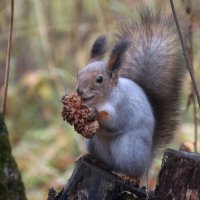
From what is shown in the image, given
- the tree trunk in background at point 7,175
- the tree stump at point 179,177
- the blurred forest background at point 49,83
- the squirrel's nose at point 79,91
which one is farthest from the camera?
the blurred forest background at point 49,83

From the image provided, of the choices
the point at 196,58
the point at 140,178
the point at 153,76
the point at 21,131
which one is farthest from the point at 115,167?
the point at 21,131

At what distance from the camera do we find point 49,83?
190 inches

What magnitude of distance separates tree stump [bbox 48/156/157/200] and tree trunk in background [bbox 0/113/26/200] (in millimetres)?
122

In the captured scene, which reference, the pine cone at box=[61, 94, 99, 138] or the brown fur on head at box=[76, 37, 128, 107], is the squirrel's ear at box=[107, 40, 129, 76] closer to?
the brown fur on head at box=[76, 37, 128, 107]

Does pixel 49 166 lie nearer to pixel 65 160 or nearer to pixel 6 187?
pixel 65 160

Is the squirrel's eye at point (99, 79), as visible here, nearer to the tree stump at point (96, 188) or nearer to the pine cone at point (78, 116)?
the pine cone at point (78, 116)

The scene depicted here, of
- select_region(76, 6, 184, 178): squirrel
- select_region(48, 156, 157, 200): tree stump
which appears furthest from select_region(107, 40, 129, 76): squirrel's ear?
select_region(48, 156, 157, 200): tree stump

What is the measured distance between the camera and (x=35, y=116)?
5.32 m

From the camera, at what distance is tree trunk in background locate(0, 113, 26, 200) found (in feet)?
6.63

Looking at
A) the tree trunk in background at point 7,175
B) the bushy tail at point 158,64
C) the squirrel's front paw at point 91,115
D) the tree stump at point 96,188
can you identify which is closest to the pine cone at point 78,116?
the squirrel's front paw at point 91,115

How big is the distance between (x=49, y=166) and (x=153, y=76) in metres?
2.03

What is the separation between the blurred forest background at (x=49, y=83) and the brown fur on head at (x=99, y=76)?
142cm

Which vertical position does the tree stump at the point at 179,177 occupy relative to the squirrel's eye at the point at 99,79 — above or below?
below

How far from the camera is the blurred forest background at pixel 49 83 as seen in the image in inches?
159
